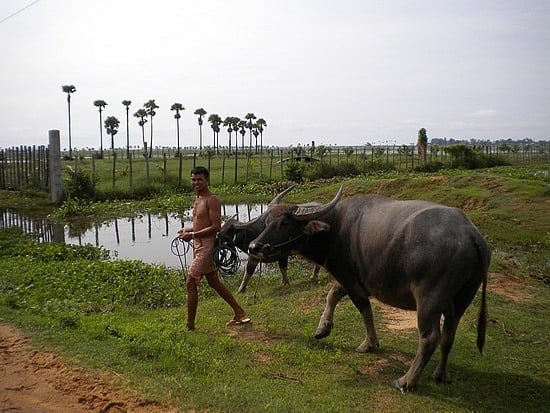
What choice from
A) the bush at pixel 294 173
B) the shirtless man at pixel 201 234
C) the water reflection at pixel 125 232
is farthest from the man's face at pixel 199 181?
the bush at pixel 294 173

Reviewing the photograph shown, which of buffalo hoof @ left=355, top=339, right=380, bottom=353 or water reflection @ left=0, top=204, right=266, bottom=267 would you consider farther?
water reflection @ left=0, top=204, right=266, bottom=267

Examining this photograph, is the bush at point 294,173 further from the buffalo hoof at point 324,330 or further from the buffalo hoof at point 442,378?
the buffalo hoof at point 442,378

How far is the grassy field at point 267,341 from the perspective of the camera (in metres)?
4.05

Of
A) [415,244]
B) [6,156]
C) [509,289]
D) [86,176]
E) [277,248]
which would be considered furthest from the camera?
[6,156]

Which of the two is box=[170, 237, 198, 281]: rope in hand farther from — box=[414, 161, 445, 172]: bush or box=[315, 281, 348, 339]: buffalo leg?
box=[414, 161, 445, 172]: bush

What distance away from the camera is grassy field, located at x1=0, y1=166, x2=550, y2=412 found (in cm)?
405

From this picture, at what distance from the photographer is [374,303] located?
671 cm

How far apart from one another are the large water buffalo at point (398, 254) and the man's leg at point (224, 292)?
0.95 meters

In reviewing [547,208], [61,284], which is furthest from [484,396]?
[547,208]

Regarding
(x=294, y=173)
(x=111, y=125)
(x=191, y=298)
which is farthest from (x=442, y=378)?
(x=111, y=125)

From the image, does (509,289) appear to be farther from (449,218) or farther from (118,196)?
(118,196)

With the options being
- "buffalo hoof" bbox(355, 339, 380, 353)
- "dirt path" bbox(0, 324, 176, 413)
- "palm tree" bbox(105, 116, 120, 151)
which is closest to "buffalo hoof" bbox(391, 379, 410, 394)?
"buffalo hoof" bbox(355, 339, 380, 353)

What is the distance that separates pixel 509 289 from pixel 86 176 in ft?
50.6

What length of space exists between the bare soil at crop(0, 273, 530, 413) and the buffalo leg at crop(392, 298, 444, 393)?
1.86 m
